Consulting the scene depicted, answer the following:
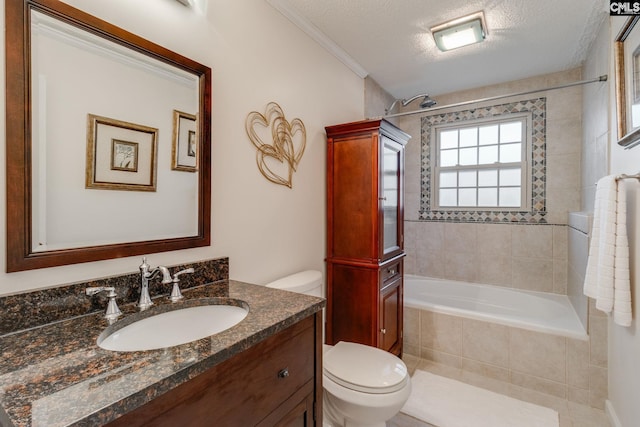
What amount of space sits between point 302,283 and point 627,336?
168cm

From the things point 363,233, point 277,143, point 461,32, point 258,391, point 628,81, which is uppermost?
point 461,32

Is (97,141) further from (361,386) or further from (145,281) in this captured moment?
(361,386)

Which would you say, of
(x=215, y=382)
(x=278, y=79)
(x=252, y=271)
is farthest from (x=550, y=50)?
(x=215, y=382)

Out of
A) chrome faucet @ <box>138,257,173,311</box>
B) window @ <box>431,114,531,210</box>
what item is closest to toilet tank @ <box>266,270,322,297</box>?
chrome faucet @ <box>138,257,173,311</box>

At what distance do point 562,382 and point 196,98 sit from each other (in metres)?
2.79

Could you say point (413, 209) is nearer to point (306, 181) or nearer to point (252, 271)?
point (306, 181)

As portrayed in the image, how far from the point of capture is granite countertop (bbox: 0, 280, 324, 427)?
0.53m

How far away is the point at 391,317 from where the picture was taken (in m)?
2.23

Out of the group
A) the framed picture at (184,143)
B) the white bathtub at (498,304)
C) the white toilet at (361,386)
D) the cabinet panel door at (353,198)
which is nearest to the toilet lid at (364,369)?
the white toilet at (361,386)

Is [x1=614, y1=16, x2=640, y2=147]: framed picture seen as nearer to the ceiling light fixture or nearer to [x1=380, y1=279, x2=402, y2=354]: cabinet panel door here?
the ceiling light fixture

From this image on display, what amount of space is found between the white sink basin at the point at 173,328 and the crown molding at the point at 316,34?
1.71 meters

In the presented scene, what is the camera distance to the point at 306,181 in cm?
206

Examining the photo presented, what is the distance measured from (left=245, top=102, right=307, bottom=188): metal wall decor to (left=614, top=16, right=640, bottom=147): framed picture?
1673mm

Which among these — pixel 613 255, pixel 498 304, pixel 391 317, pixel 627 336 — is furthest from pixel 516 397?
pixel 613 255
